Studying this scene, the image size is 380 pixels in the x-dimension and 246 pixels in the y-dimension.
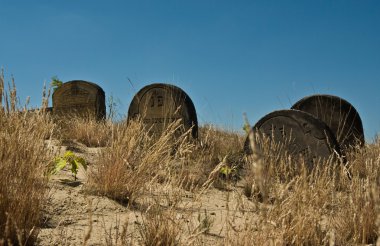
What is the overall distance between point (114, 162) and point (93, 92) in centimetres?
657

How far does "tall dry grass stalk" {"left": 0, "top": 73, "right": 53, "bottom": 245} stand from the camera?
2262 mm

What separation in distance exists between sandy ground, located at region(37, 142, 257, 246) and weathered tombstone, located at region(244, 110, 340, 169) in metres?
1.75

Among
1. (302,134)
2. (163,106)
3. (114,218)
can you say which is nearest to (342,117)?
(302,134)

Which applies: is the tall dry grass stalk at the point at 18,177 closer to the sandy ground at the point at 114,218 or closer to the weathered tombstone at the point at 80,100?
the sandy ground at the point at 114,218

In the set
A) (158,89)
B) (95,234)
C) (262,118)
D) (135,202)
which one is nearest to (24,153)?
(95,234)

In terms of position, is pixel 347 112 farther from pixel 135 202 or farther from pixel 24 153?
pixel 24 153

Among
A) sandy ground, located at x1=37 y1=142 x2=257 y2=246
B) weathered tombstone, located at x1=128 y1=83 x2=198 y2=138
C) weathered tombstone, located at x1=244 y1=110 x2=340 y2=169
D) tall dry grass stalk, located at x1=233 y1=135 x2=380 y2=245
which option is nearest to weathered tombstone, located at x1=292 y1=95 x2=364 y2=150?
weathered tombstone, located at x1=244 y1=110 x2=340 y2=169

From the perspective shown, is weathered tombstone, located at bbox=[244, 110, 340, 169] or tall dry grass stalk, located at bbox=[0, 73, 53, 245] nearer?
tall dry grass stalk, located at bbox=[0, 73, 53, 245]

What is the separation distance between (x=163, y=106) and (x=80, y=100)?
340 centimetres

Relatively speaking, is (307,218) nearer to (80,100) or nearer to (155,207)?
(155,207)

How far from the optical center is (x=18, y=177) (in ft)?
7.80

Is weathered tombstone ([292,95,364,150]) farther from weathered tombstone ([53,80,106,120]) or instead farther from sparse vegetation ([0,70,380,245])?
weathered tombstone ([53,80,106,120])

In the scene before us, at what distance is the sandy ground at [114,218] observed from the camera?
2.33m

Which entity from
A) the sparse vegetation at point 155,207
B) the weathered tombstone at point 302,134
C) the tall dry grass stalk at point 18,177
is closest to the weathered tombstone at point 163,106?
the weathered tombstone at point 302,134
